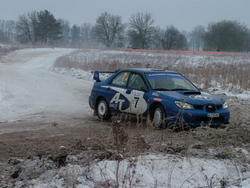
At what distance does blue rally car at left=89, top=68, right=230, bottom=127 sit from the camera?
8.12 m

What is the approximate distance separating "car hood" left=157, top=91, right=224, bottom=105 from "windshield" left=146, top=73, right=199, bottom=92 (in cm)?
36

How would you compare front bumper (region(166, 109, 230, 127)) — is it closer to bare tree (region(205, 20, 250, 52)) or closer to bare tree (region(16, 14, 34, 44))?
bare tree (region(205, 20, 250, 52))

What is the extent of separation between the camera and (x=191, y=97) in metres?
8.36

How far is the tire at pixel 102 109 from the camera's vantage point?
979 cm

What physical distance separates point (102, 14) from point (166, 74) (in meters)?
91.0

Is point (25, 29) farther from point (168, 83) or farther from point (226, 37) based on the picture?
point (168, 83)

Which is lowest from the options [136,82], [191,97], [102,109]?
[102,109]

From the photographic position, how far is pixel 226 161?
584 cm

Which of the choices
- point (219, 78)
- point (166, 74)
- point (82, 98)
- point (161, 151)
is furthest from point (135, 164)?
point (219, 78)

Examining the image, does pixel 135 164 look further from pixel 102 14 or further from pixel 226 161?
pixel 102 14

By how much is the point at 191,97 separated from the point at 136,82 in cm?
160

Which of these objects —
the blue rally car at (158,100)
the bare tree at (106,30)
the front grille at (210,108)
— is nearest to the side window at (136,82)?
the blue rally car at (158,100)

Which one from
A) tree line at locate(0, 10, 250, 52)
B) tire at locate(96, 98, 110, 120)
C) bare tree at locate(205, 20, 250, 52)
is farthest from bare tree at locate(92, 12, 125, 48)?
tire at locate(96, 98, 110, 120)

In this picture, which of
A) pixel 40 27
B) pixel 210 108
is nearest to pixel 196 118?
pixel 210 108
